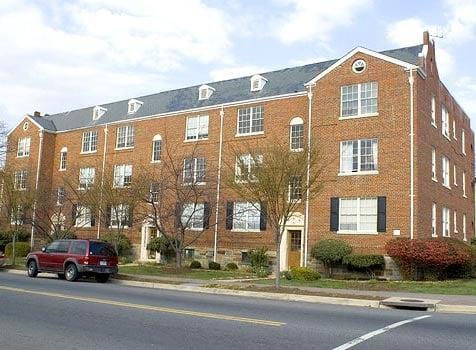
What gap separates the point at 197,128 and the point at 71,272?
47.3ft

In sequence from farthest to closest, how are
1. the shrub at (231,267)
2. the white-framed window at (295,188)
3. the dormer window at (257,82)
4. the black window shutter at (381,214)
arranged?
the dormer window at (257,82) < the shrub at (231,267) < the black window shutter at (381,214) < the white-framed window at (295,188)

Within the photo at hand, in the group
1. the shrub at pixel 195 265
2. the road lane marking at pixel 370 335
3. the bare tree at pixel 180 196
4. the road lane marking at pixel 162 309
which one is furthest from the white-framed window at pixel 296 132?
the road lane marking at pixel 370 335

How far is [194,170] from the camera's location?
3075 cm

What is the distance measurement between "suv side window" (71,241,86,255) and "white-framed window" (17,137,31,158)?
24664 mm

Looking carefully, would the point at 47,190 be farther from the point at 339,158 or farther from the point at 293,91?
the point at 339,158

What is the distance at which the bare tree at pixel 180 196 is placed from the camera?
27.1m

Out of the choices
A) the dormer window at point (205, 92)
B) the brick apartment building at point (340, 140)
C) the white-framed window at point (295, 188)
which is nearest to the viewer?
the white-framed window at point (295, 188)

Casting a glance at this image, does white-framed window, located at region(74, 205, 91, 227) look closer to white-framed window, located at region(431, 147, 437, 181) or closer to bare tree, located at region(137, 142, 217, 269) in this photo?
bare tree, located at region(137, 142, 217, 269)

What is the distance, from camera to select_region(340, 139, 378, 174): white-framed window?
1025 inches

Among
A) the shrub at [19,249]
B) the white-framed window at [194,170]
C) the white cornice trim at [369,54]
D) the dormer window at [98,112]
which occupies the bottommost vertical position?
the shrub at [19,249]

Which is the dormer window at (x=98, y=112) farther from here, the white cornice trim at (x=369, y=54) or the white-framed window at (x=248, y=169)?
the white-framed window at (x=248, y=169)

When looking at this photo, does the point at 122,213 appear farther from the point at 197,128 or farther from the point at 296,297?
the point at 296,297

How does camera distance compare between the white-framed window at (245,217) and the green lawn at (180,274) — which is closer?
the green lawn at (180,274)

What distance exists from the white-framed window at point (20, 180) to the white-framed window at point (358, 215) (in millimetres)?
20951
